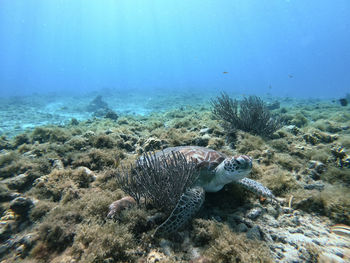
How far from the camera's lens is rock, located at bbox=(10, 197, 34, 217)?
308 cm

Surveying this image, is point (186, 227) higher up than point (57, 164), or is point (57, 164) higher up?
point (186, 227)

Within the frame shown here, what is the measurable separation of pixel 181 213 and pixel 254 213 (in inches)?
54.3

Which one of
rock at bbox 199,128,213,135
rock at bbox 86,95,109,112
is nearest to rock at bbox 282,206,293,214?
rock at bbox 199,128,213,135

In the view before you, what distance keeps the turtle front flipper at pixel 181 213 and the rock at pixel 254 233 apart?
32.6 inches

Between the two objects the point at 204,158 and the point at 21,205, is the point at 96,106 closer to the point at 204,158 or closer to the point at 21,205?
the point at 21,205

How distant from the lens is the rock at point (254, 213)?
2.82 m

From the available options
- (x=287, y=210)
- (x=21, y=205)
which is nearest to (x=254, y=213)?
(x=287, y=210)

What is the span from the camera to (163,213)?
2.80 meters

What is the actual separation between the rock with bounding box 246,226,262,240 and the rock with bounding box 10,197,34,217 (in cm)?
400

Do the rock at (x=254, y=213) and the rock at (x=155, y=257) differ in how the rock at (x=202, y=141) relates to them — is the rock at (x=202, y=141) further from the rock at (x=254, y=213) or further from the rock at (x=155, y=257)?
the rock at (x=155, y=257)

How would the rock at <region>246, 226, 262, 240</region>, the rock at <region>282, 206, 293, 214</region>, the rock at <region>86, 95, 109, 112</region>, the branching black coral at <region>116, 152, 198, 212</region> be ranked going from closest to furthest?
the rock at <region>246, 226, 262, 240</region>, the branching black coral at <region>116, 152, 198, 212</region>, the rock at <region>282, 206, 293, 214</region>, the rock at <region>86, 95, 109, 112</region>

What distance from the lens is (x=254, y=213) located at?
2852 millimetres

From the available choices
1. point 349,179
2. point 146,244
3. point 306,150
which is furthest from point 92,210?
point 306,150

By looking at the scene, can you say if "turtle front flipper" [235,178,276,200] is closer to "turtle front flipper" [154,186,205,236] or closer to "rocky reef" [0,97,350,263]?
"rocky reef" [0,97,350,263]
